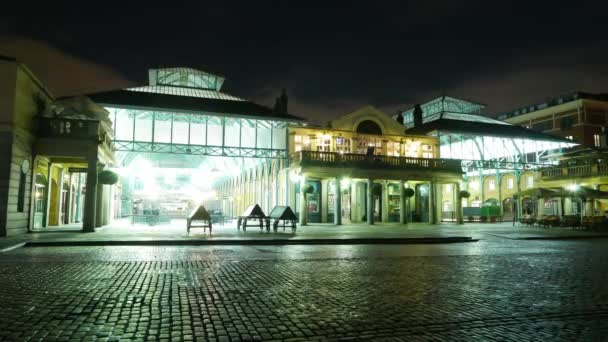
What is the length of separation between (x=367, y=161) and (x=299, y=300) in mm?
28990

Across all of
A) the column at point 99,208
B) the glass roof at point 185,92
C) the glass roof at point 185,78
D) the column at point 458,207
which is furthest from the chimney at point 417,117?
the column at point 99,208

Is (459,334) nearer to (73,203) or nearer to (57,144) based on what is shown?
(57,144)

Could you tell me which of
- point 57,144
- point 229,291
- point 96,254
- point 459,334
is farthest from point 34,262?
point 57,144

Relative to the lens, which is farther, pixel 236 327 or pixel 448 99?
pixel 448 99

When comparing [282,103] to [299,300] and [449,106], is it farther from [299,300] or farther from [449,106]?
[299,300]

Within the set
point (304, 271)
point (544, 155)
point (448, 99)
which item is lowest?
point (304, 271)

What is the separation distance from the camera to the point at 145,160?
146 feet

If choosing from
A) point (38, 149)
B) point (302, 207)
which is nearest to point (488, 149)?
point (302, 207)

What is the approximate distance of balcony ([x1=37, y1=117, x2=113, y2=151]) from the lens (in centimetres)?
2025

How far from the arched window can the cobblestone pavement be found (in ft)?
91.7

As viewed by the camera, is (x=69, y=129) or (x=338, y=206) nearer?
(x=69, y=129)

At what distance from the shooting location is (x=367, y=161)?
34812 mm

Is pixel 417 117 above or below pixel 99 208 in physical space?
above

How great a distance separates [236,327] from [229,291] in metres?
2.24
